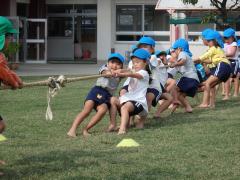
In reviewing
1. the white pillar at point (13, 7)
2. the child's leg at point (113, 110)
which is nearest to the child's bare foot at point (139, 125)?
the child's leg at point (113, 110)

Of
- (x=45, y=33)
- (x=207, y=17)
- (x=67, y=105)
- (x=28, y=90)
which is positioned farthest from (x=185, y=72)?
(x=45, y=33)

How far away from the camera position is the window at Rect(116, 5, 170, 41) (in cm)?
3497

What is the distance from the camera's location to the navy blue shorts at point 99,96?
31.9 ft

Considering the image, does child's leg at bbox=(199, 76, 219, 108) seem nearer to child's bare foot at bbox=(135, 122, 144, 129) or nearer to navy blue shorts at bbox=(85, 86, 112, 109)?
child's bare foot at bbox=(135, 122, 144, 129)

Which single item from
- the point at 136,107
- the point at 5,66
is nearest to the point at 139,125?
the point at 136,107

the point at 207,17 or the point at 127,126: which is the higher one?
the point at 207,17

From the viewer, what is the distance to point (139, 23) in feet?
116

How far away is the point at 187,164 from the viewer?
23.5 feet

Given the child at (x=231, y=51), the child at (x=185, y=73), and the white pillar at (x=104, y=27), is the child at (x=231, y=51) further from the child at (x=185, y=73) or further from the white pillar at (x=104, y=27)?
the white pillar at (x=104, y=27)

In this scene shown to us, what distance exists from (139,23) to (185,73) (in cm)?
2276

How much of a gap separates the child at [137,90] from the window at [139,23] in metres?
24.7

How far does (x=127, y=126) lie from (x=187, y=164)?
3.11 meters

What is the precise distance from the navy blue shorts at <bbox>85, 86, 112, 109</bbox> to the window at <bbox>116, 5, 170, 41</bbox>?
2513 centimetres

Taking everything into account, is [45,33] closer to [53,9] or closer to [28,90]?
[53,9]
